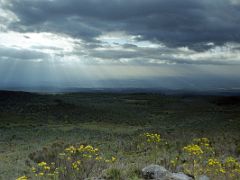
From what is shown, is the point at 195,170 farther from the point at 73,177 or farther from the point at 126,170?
the point at 73,177

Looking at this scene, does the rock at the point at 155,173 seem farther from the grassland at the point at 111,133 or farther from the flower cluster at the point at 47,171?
the flower cluster at the point at 47,171

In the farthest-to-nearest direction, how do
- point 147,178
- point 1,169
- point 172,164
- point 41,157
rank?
point 41,157
point 1,169
point 172,164
point 147,178

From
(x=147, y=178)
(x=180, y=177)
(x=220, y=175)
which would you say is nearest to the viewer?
(x=180, y=177)

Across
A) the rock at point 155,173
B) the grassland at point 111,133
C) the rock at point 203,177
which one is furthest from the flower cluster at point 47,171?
the rock at point 203,177

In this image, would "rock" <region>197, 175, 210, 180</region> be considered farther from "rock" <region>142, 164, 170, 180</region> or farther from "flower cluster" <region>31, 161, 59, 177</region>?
"flower cluster" <region>31, 161, 59, 177</region>

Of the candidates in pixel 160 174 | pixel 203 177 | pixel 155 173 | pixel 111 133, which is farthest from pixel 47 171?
pixel 111 133

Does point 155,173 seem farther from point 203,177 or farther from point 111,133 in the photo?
point 111,133

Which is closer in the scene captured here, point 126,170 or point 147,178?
point 147,178

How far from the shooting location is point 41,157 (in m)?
13.4

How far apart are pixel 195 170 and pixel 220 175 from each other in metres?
0.74

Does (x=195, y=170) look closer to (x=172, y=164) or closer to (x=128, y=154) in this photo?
(x=172, y=164)

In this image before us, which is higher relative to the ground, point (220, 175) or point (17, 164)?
point (220, 175)

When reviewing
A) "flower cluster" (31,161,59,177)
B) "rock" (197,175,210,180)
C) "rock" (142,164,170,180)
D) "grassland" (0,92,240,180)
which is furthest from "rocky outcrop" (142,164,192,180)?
"flower cluster" (31,161,59,177)

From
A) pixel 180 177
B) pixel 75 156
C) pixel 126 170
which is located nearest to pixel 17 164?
pixel 75 156
